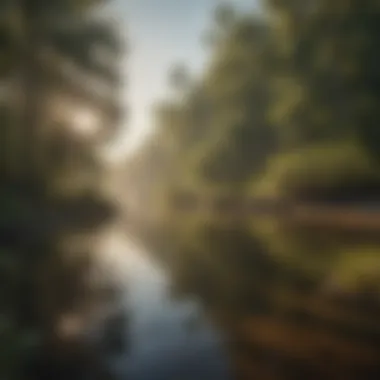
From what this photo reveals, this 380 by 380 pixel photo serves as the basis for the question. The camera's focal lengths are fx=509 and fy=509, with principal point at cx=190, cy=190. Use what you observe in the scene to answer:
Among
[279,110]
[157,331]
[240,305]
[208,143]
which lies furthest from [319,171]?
[157,331]

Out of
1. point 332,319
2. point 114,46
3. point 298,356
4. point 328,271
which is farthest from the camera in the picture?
point 114,46

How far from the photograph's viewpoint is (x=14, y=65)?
171 cm

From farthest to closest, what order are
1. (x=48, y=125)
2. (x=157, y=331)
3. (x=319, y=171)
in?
(x=48, y=125), (x=319, y=171), (x=157, y=331)

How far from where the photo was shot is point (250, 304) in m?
1.34

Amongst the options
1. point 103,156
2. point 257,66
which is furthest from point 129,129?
point 257,66

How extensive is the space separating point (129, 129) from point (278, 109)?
48cm

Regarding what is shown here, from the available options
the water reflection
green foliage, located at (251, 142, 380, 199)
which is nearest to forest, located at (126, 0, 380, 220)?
green foliage, located at (251, 142, 380, 199)

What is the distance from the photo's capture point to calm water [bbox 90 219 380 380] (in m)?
1.12

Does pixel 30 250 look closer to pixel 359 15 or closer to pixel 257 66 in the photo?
pixel 257 66

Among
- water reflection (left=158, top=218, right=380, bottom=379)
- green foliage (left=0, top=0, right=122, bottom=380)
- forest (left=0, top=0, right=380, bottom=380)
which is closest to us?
water reflection (left=158, top=218, right=380, bottom=379)

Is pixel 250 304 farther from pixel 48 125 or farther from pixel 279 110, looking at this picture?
pixel 48 125

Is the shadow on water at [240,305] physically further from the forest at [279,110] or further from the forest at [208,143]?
the forest at [279,110]

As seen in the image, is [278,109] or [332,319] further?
[278,109]

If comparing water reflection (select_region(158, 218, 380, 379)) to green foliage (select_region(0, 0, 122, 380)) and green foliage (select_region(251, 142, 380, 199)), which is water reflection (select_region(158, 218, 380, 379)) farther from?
green foliage (select_region(0, 0, 122, 380))
